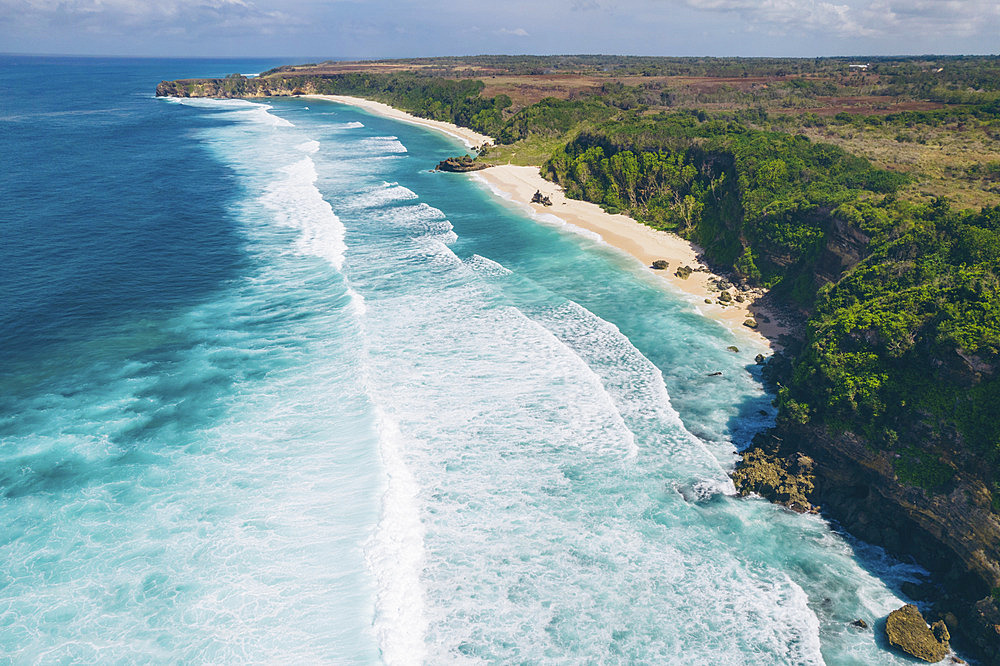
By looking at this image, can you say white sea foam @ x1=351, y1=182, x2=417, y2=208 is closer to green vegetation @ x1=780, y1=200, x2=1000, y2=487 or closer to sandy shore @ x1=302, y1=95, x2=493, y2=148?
sandy shore @ x1=302, y1=95, x2=493, y2=148

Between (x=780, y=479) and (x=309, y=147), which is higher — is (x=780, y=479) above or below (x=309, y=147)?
below

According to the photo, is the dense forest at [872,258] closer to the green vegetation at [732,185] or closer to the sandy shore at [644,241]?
the green vegetation at [732,185]

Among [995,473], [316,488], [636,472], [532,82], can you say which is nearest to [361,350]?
[316,488]

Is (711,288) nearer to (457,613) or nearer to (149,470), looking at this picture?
(457,613)

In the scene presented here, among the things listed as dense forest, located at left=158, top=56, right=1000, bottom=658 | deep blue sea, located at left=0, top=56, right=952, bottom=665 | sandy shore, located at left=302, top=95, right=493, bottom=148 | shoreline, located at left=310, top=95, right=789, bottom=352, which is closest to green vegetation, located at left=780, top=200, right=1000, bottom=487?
dense forest, located at left=158, top=56, right=1000, bottom=658

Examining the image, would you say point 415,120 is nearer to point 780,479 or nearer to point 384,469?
point 384,469

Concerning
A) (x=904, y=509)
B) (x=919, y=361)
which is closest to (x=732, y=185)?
(x=919, y=361)
